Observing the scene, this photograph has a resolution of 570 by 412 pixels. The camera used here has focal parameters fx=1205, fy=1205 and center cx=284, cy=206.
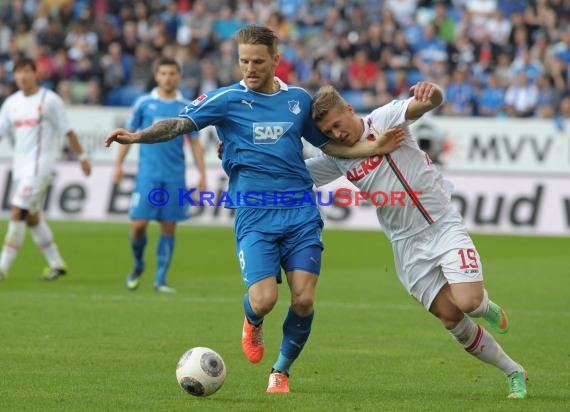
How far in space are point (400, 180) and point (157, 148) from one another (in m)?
6.19

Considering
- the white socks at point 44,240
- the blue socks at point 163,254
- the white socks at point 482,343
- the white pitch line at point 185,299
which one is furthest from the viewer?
the white socks at point 44,240

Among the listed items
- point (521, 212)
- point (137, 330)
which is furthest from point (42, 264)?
point (521, 212)

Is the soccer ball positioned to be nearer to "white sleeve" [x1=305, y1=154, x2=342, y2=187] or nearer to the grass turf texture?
the grass turf texture

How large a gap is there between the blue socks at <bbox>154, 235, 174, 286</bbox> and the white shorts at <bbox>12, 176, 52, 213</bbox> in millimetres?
1743

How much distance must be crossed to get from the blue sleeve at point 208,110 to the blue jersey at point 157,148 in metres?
5.76

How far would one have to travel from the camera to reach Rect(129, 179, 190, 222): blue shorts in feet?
44.3

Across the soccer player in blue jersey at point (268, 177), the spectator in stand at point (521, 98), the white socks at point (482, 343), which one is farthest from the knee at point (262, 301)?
the spectator in stand at point (521, 98)

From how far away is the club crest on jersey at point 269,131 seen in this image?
7641 mm

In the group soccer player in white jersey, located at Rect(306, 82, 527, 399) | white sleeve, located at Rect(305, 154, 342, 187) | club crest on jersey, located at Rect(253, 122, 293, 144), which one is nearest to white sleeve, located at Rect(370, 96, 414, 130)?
soccer player in white jersey, located at Rect(306, 82, 527, 399)

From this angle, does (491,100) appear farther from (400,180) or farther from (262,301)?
(262,301)

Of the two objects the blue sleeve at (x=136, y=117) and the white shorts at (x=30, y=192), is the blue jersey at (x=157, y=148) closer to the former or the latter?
the blue sleeve at (x=136, y=117)

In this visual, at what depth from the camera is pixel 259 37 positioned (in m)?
7.51

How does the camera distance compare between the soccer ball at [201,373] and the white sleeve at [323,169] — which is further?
the white sleeve at [323,169]

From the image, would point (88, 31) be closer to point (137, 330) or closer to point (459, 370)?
point (137, 330)
